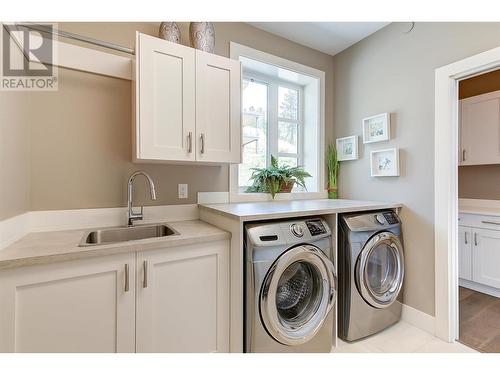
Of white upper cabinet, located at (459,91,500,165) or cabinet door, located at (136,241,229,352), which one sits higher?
white upper cabinet, located at (459,91,500,165)

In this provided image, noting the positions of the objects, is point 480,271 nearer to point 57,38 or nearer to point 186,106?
point 186,106

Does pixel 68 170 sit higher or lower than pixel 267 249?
higher

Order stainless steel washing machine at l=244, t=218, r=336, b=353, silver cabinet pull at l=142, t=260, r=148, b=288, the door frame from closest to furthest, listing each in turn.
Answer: silver cabinet pull at l=142, t=260, r=148, b=288, stainless steel washing machine at l=244, t=218, r=336, b=353, the door frame

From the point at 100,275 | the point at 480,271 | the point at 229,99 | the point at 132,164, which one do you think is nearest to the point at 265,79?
the point at 229,99

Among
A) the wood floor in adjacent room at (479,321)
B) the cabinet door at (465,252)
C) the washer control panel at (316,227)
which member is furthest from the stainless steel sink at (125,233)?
the cabinet door at (465,252)

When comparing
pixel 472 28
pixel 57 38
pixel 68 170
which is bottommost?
pixel 68 170

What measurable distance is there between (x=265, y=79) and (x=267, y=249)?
77.6 inches

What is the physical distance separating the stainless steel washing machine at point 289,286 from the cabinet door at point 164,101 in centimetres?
77

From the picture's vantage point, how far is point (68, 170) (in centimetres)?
162

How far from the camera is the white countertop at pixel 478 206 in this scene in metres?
2.68

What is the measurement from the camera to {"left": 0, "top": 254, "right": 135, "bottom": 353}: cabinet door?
40.3 inches

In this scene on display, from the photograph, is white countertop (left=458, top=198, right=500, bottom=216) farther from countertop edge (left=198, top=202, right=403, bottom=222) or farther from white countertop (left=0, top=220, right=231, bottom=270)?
white countertop (left=0, top=220, right=231, bottom=270)

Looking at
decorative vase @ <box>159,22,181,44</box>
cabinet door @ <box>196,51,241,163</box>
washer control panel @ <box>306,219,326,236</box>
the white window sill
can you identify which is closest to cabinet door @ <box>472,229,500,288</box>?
the white window sill

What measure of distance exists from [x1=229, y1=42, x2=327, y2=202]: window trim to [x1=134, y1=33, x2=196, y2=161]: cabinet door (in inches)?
24.2
